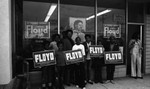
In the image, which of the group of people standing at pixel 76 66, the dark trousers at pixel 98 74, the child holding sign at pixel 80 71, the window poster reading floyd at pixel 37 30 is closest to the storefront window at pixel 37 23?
the window poster reading floyd at pixel 37 30

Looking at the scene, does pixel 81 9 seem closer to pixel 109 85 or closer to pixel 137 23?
pixel 137 23

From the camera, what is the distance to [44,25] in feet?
19.0

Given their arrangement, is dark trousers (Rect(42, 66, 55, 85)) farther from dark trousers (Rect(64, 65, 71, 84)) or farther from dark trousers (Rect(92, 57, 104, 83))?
dark trousers (Rect(92, 57, 104, 83))

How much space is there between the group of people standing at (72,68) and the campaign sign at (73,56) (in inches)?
5.3

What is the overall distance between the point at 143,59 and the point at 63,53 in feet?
14.3

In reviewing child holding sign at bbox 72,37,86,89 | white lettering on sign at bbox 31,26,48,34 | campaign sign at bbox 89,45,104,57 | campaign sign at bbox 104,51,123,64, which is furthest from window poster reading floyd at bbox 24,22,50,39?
campaign sign at bbox 104,51,123,64

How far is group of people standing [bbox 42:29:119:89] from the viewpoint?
15.5ft

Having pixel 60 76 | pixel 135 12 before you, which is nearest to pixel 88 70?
pixel 60 76

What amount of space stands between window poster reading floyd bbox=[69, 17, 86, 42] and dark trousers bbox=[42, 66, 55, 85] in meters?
2.02

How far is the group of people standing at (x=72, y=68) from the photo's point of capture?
472 cm

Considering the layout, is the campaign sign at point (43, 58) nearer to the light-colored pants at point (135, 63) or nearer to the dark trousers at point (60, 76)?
the dark trousers at point (60, 76)

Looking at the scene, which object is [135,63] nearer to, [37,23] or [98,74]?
[98,74]

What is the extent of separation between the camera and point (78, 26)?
6277 millimetres

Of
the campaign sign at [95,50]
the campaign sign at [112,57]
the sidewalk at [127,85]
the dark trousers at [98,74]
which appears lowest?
the sidewalk at [127,85]
